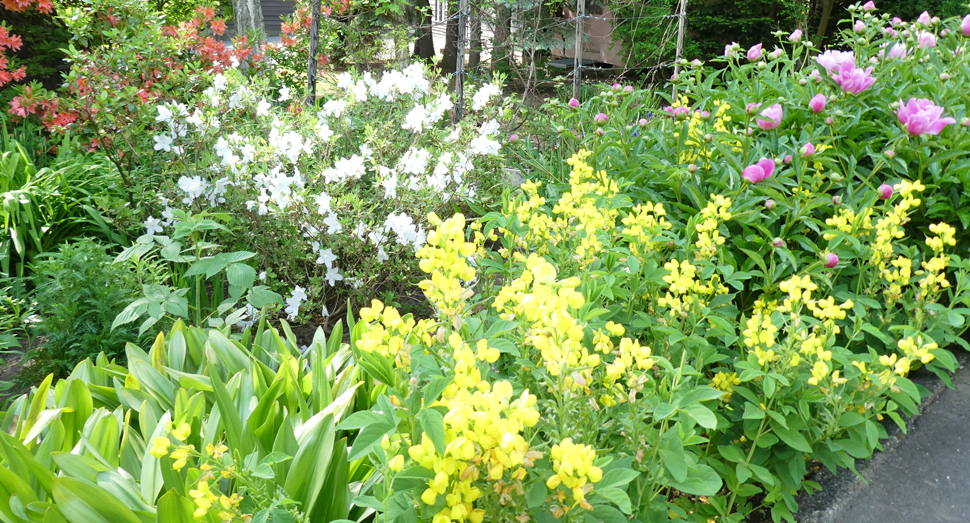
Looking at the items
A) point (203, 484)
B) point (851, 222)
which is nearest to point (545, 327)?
point (203, 484)

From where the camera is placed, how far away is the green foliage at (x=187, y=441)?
Result: 1224 mm

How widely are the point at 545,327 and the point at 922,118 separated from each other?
1885 millimetres

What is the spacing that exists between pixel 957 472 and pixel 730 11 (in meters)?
8.99

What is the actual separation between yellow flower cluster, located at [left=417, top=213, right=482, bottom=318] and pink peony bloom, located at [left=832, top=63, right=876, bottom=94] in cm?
192

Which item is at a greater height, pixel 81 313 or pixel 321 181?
pixel 321 181

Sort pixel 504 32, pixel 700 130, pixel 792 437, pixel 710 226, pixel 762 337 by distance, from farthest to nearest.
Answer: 1. pixel 504 32
2. pixel 700 130
3. pixel 710 226
4. pixel 792 437
5. pixel 762 337

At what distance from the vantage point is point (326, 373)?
1.86m

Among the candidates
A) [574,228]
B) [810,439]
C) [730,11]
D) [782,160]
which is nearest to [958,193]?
[782,160]

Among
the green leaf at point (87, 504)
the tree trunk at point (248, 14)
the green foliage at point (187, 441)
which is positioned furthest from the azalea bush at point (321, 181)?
the tree trunk at point (248, 14)

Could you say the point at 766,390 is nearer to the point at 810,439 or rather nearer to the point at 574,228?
the point at 810,439

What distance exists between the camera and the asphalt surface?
1801mm

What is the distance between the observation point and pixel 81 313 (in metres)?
2.45

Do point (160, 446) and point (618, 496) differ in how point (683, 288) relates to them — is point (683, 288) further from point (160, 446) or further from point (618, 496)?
point (160, 446)

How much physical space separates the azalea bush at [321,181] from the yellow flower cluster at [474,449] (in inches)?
66.9
